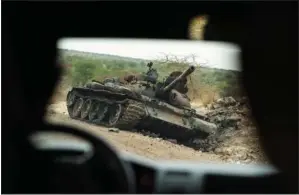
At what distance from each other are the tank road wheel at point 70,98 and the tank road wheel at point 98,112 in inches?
2.1

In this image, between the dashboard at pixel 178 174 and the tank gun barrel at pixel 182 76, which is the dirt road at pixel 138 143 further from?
the tank gun barrel at pixel 182 76

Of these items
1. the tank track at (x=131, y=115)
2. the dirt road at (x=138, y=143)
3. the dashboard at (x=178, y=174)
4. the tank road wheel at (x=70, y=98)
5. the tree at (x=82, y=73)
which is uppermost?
the tree at (x=82, y=73)

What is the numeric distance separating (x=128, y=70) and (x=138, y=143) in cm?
20

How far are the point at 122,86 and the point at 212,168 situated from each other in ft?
1.08

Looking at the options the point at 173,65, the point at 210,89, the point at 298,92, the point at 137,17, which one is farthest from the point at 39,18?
the point at 298,92

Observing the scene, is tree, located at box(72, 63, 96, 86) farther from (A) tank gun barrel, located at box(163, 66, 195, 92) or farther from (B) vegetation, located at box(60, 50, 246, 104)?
(A) tank gun barrel, located at box(163, 66, 195, 92)

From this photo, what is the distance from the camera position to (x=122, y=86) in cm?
153

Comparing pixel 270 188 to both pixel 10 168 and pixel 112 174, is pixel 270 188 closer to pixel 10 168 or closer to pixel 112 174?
pixel 112 174

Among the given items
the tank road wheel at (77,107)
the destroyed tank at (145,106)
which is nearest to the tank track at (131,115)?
the destroyed tank at (145,106)

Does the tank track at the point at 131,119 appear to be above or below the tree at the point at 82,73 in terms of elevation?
below

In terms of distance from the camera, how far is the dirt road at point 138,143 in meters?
1.52

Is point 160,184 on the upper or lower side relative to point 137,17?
lower

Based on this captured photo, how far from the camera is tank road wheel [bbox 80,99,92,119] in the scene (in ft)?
4.93

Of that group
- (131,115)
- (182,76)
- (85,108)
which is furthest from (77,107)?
(182,76)
